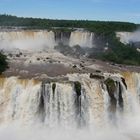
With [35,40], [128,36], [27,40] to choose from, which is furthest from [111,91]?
[128,36]

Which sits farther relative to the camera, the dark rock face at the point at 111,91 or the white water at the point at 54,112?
the dark rock face at the point at 111,91

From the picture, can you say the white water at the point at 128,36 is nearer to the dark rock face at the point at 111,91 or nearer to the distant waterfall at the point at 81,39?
the distant waterfall at the point at 81,39

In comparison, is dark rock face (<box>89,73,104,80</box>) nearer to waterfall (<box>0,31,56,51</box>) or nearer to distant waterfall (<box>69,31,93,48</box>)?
waterfall (<box>0,31,56,51</box>)

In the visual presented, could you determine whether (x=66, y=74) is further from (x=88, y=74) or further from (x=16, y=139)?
(x=16, y=139)

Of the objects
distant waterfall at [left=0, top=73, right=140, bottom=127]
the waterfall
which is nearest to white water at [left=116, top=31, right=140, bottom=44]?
the waterfall

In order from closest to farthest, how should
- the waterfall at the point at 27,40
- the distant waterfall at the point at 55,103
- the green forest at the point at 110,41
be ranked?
the distant waterfall at the point at 55,103 < the green forest at the point at 110,41 < the waterfall at the point at 27,40

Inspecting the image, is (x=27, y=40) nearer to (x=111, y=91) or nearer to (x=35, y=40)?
(x=35, y=40)

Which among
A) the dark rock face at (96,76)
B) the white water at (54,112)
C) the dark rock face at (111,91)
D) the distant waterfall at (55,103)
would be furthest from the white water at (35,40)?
the white water at (54,112)
